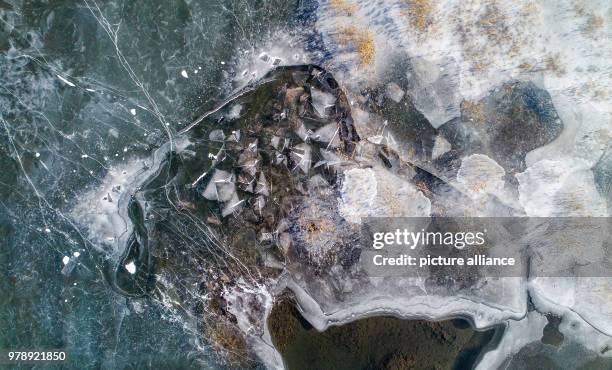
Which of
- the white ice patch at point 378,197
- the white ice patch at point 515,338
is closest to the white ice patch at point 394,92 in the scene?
the white ice patch at point 378,197

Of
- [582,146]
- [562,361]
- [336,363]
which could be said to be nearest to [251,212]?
[336,363]

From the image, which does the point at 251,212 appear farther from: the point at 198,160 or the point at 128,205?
the point at 128,205

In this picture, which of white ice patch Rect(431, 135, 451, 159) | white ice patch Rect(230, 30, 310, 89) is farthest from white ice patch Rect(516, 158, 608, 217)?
white ice patch Rect(230, 30, 310, 89)

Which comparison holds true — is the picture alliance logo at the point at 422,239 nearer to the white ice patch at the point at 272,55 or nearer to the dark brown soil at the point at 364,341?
the dark brown soil at the point at 364,341

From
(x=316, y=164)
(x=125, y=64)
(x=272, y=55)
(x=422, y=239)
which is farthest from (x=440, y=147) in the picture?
(x=125, y=64)

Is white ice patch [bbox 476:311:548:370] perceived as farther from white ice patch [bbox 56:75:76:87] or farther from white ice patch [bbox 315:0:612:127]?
white ice patch [bbox 56:75:76:87]

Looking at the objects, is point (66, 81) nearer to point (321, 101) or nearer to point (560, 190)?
point (321, 101)
